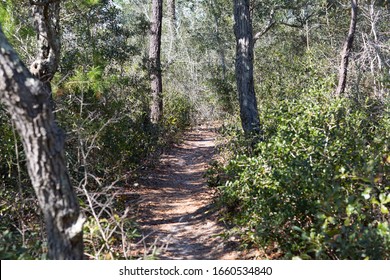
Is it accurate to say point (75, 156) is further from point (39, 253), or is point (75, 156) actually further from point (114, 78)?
point (39, 253)

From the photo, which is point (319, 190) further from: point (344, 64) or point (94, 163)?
point (344, 64)

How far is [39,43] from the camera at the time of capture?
5914mm

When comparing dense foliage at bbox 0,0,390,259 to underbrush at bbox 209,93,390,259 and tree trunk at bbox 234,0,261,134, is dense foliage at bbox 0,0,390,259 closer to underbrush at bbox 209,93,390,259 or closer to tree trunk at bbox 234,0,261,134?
underbrush at bbox 209,93,390,259

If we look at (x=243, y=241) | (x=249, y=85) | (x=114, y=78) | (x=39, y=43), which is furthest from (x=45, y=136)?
(x=249, y=85)

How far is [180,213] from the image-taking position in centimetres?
709

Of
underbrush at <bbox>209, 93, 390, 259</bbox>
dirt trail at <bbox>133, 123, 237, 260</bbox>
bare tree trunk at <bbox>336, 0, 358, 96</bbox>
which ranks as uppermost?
bare tree trunk at <bbox>336, 0, 358, 96</bbox>

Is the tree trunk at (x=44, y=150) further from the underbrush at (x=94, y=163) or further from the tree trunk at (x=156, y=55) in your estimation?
the tree trunk at (x=156, y=55)

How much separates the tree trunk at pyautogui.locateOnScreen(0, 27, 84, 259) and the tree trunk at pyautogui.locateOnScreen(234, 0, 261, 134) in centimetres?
490

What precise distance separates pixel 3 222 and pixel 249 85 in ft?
15.2

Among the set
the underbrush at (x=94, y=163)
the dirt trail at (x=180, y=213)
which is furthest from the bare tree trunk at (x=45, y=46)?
the dirt trail at (x=180, y=213)

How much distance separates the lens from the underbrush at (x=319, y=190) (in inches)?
137

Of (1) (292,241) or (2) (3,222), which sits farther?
(2) (3,222)

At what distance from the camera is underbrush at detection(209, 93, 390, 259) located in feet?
11.4

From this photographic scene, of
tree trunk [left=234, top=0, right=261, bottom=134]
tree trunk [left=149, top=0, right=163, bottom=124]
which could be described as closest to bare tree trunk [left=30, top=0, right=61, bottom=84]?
tree trunk [left=234, top=0, right=261, bottom=134]
